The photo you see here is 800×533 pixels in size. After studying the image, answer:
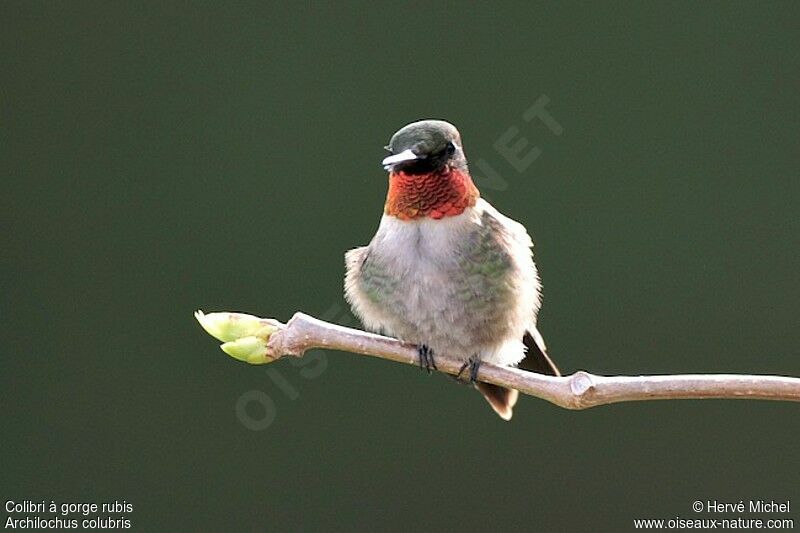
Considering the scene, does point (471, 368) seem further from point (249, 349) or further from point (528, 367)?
point (249, 349)

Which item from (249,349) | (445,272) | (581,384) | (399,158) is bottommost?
(581,384)

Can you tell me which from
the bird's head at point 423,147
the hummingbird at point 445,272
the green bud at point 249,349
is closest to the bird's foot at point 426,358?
the hummingbird at point 445,272

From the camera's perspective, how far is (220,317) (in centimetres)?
175

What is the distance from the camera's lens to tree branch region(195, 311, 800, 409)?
145cm

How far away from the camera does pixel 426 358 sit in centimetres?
237

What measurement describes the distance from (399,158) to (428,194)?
0.70 ft

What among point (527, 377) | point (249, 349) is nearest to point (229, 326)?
point (249, 349)

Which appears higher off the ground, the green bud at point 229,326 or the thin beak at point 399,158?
the thin beak at point 399,158

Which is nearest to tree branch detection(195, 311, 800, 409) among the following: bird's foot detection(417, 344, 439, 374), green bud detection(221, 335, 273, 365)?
green bud detection(221, 335, 273, 365)

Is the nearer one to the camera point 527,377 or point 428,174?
point 527,377

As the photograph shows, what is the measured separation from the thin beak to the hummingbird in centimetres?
8

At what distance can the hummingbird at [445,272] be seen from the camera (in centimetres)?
231

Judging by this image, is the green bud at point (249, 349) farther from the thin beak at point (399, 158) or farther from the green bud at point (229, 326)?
the thin beak at point (399, 158)

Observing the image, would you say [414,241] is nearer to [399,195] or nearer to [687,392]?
[399,195]
